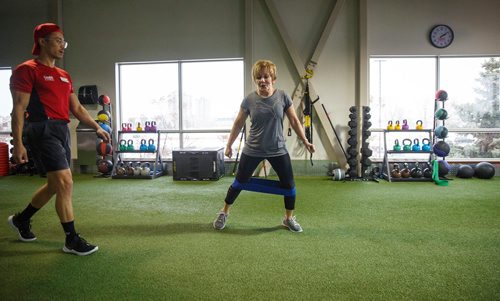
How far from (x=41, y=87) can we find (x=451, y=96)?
274 inches

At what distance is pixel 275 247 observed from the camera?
8.36 ft

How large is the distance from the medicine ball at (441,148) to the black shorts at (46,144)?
5959 millimetres

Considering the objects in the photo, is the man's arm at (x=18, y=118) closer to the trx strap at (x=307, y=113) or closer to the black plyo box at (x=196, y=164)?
the black plyo box at (x=196, y=164)

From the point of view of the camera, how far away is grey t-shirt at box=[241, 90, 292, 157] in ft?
9.25

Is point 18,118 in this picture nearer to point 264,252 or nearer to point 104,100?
point 264,252

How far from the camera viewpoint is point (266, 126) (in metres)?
2.82

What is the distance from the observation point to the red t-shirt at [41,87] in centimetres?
225

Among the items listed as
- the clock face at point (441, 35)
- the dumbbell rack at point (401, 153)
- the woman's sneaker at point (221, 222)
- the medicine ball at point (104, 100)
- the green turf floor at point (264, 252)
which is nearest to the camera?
the green turf floor at point (264, 252)

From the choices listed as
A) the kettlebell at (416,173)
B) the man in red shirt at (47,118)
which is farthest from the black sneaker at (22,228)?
the kettlebell at (416,173)

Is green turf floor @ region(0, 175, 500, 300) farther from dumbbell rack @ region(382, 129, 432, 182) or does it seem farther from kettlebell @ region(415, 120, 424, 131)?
kettlebell @ region(415, 120, 424, 131)

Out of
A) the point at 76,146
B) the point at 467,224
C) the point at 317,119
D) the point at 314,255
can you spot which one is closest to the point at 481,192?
the point at 467,224

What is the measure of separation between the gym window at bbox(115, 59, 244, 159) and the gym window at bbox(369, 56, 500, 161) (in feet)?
9.45

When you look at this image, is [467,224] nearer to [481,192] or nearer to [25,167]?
[481,192]

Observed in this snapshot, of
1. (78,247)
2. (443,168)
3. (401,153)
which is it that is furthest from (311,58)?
(78,247)
